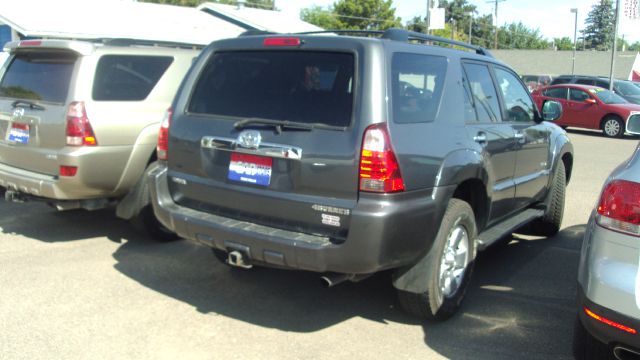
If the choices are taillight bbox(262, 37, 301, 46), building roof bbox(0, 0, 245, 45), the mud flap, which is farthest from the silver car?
building roof bbox(0, 0, 245, 45)

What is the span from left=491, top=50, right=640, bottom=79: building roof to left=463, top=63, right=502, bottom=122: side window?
46.7 m

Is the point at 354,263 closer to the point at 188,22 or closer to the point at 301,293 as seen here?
the point at 301,293

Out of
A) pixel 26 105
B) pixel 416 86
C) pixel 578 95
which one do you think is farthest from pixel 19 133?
pixel 578 95

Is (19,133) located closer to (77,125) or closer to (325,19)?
(77,125)

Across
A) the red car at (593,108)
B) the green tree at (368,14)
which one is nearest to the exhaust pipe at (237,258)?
the red car at (593,108)

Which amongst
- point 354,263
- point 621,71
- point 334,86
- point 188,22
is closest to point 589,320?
point 354,263

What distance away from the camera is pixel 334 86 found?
3.68 metres

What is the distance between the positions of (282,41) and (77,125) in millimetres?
2369

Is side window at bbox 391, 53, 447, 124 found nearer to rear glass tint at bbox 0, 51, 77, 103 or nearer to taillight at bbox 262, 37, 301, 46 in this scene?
taillight at bbox 262, 37, 301, 46

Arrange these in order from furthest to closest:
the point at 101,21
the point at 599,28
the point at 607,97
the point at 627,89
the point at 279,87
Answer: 1. the point at 599,28
2. the point at 627,89
3. the point at 607,97
4. the point at 101,21
5. the point at 279,87

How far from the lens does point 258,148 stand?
3.75 m

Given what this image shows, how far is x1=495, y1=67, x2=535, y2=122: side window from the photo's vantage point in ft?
17.4

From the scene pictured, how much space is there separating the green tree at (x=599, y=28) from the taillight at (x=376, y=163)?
118873 millimetres

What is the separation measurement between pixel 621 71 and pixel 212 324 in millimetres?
50657
